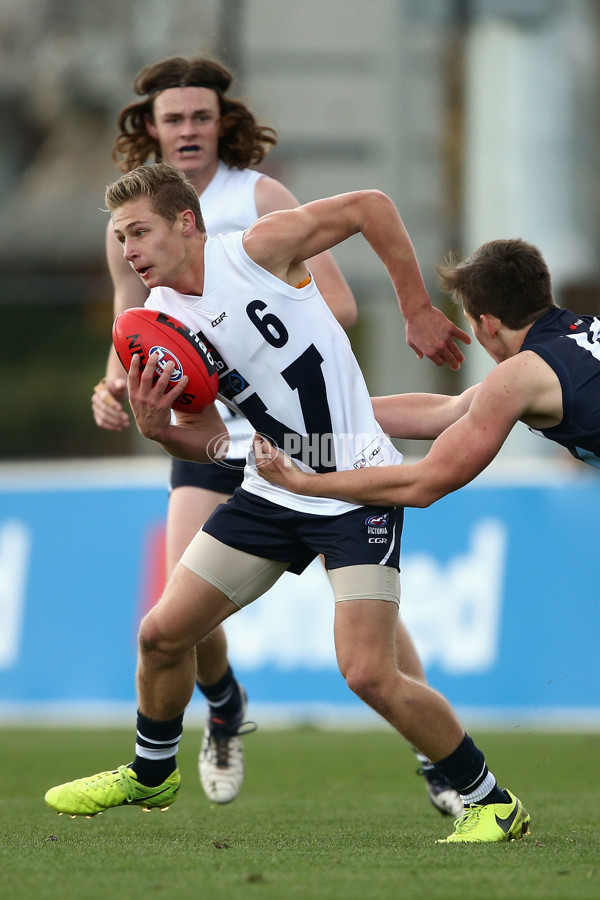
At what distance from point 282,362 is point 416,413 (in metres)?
0.65

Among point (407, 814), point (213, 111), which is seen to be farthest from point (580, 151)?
point (407, 814)

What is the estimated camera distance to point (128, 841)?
456 cm

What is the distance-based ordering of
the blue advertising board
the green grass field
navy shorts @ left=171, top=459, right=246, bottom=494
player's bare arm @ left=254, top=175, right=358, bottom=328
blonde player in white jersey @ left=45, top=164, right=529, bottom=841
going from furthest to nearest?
the blue advertising board, navy shorts @ left=171, top=459, right=246, bottom=494, player's bare arm @ left=254, top=175, right=358, bottom=328, blonde player in white jersey @ left=45, top=164, right=529, bottom=841, the green grass field

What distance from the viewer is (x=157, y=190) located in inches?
179

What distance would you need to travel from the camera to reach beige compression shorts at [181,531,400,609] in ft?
14.6

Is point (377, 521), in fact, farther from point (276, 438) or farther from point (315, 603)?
point (315, 603)

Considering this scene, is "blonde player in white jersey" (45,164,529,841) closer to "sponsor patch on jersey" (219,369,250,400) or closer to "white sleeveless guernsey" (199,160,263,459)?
"sponsor patch on jersey" (219,369,250,400)

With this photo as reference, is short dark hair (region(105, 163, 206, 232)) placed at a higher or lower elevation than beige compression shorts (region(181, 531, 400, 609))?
higher

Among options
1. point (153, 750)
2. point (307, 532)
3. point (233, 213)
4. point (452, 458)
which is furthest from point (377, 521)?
point (233, 213)

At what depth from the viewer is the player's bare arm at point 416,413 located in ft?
16.2

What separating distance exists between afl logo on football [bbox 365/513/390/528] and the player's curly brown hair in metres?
1.87

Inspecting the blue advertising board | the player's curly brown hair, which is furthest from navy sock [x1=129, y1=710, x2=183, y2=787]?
the blue advertising board

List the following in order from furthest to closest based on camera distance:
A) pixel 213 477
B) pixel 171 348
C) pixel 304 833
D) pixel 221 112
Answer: pixel 221 112
pixel 213 477
pixel 304 833
pixel 171 348

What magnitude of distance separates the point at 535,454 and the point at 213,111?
16.3 ft
